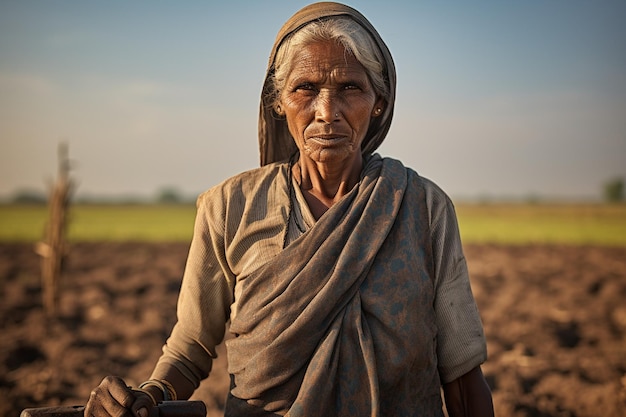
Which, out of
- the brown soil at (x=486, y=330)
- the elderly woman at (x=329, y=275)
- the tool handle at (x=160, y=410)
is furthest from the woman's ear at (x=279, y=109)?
the brown soil at (x=486, y=330)

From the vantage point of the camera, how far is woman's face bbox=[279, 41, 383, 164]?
222 centimetres

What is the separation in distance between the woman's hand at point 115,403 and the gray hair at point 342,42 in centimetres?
115

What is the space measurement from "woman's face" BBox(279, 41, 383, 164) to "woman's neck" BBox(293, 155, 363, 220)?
7cm

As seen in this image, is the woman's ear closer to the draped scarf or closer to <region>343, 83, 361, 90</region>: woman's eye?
<region>343, 83, 361, 90</region>: woman's eye

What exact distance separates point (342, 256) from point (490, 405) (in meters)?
0.73

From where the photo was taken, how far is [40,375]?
21.9 ft

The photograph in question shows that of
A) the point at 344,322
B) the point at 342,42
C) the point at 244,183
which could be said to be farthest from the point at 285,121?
the point at 344,322

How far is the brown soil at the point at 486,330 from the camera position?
6.00 metres

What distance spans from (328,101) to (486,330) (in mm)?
7594

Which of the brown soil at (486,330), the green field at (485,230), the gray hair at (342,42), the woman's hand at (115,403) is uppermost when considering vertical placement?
the gray hair at (342,42)

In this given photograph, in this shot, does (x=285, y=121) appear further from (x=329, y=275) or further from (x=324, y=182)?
(x=329, y=275)

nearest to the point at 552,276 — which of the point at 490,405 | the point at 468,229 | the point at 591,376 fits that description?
the point at 591,376

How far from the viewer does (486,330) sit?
9.17 meters

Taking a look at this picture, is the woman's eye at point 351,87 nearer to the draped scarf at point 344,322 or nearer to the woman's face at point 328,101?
the woman's face at point 328,101
